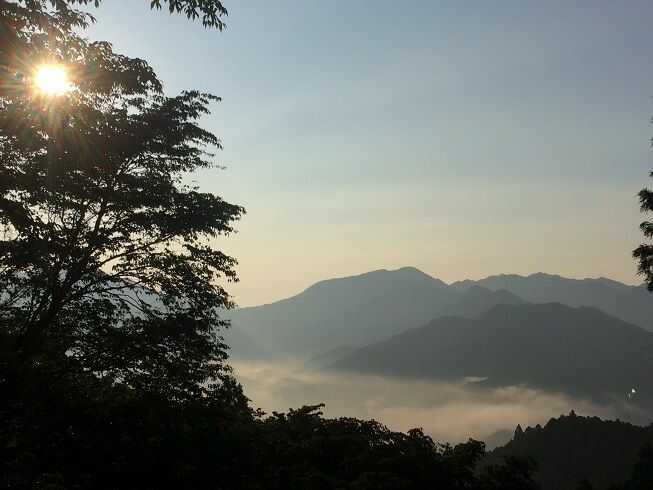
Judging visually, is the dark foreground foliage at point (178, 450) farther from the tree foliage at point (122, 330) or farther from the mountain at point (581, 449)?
the mountain at point (581, 449)

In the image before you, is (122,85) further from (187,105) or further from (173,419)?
(173,419)

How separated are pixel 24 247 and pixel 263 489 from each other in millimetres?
7629

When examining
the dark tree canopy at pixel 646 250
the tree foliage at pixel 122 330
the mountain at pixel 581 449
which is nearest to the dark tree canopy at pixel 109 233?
the tree foliage at pixel 122 330

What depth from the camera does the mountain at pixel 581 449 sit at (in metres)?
109

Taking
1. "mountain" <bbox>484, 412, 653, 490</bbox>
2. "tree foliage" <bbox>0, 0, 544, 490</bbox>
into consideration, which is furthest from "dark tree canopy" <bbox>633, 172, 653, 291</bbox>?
"mountain" <bbox>484, 412, 653, 490</bbox>

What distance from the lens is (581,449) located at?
122m

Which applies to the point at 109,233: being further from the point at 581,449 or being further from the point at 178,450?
the point at 581,449

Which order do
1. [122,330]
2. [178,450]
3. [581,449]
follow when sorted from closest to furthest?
1. [178,450]
2. [122,330]
3. [581,449]

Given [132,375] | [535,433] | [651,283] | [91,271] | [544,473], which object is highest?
[91,271]

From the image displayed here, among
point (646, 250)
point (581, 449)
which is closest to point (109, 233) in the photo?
point (646, 250)

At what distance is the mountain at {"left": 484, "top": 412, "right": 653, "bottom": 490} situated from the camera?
4281 inches

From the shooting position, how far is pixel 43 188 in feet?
40.7

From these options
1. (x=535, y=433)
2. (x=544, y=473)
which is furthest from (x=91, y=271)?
(x=535, y=433)

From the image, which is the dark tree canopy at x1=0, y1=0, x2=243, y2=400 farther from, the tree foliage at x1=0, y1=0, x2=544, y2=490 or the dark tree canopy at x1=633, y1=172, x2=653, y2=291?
the dark tree canopy at x1=633, y1=172, x2=653, y2=291
